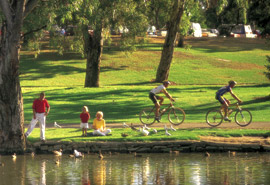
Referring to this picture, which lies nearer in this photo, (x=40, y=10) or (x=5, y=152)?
(x=5, y=152)

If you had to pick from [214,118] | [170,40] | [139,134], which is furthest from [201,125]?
[170,40]

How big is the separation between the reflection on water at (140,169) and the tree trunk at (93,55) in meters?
22.0

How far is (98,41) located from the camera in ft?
136

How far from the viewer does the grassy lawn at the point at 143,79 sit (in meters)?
32.6

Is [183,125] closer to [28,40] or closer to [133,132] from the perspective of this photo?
[133,132]

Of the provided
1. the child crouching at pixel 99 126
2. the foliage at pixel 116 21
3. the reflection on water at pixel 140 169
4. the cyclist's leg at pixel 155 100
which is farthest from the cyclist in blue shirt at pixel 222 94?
the foliage at pixel 116 21

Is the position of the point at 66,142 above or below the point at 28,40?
below

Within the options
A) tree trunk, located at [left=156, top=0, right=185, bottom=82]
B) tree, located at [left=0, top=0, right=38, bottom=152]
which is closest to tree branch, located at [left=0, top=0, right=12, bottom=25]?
tree, located at [left=0, top=0, right=38, bottom=152]

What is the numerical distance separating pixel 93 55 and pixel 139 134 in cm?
2075

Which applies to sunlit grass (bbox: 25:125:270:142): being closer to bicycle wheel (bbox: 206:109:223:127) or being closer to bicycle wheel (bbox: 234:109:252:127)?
bicycle wheel (bbox: 206:109:223:127)

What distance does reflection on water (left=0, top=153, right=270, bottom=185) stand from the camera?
1552 cm

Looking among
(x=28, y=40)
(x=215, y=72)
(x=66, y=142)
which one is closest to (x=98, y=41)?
(x=28, y=40)

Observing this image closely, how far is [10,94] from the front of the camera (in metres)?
20.0

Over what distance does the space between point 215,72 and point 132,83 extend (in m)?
9.82
